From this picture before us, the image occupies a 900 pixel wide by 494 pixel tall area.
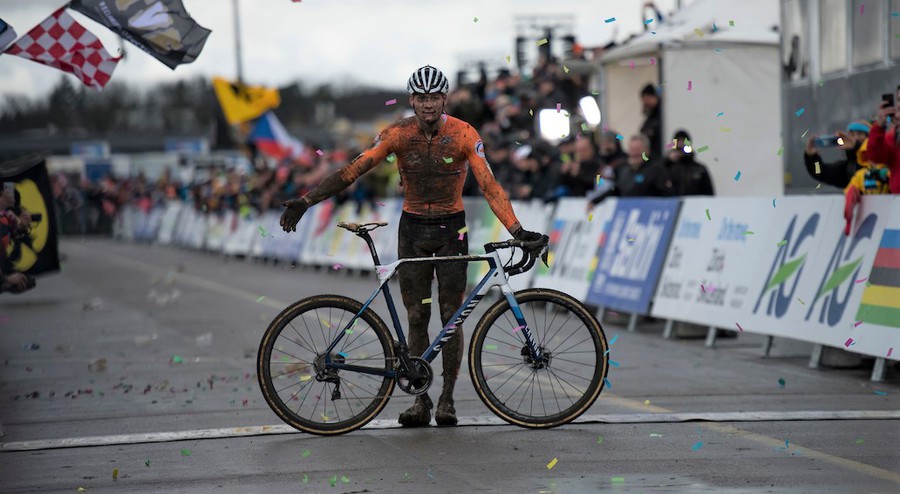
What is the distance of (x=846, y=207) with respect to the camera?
11836mm

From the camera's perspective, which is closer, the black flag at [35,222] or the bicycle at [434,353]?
the bicycle at [434,353]

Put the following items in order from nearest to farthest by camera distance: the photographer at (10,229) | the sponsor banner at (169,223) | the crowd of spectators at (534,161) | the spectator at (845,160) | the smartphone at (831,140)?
the photographer at (10,229)
the spectator at (845,160)
the smartphone at (831,140)
the crowd of spectators at (534,161)
the sponsor banner at (169,223)

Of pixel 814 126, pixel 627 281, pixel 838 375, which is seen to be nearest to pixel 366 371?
pixel 838 375

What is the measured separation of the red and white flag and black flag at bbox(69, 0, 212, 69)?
30 centimetres

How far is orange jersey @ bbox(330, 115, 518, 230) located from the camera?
29.6 ft

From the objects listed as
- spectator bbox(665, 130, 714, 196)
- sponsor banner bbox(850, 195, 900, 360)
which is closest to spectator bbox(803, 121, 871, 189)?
sponsor banner bbox(850, 195, 900, 360)

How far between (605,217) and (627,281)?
125cm

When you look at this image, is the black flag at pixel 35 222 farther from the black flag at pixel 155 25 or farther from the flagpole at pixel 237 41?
the flagpole at pixel 237 41

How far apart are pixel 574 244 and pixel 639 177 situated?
1.54 metres

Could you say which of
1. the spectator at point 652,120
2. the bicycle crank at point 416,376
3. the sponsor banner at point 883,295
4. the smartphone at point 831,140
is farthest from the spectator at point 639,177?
the bicycle crank at point 416,376

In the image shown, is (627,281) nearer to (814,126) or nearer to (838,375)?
(814,126)

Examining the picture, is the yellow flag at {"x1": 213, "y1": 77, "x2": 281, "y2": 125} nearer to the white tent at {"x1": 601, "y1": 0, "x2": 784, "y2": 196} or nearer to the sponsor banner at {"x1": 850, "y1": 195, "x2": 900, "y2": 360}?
the white tent at {"x1": 601, "y1": 0, "x2": 784, "y2": 196}

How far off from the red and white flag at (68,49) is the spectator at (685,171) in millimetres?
6713

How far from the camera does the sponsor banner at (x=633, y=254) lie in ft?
51.6
